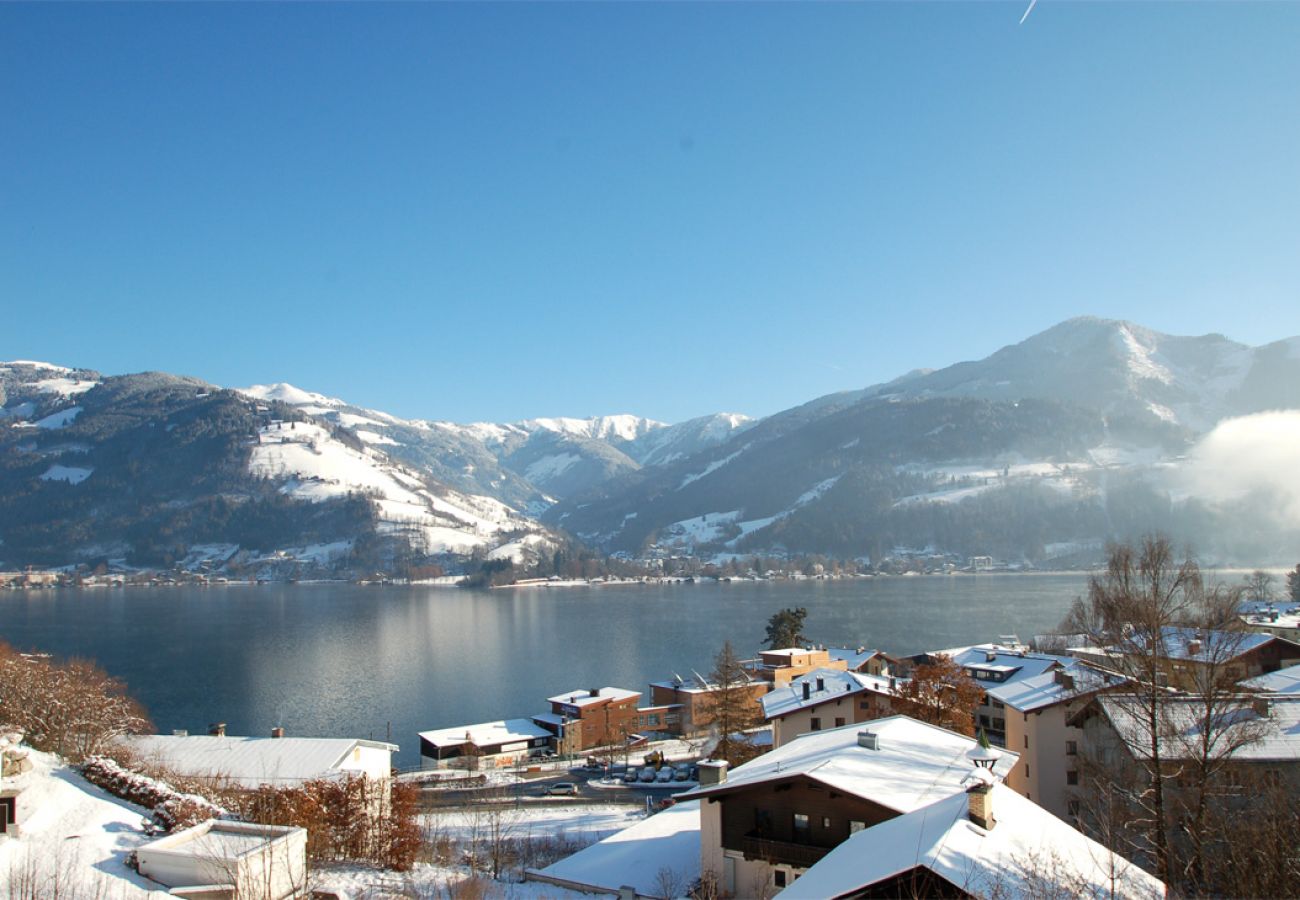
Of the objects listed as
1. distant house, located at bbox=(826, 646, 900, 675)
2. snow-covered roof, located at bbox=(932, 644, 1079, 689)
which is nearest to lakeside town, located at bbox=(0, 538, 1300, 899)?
snow-covered roof, located at bbox=(932, 644, 1079, 689)

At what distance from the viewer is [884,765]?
1383 centimetres

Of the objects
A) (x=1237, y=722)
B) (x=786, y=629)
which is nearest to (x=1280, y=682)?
(x=1237, y=722)

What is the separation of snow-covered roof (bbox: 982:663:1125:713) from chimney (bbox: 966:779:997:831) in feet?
37.7

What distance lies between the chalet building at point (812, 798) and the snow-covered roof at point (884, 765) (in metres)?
0.02

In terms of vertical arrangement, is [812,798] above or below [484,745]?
above

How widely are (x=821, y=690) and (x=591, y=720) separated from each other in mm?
16601

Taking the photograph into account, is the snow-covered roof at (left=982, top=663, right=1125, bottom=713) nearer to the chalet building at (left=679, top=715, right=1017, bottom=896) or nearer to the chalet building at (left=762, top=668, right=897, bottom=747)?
the chalet building at (left=762, top=668, right=897, bottom=747)

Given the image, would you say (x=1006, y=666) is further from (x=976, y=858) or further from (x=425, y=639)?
(x=425, y=639)

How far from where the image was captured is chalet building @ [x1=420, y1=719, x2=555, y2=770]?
3691cm

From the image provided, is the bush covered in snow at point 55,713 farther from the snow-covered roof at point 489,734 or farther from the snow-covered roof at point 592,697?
the snow-covered roof at point 592,697

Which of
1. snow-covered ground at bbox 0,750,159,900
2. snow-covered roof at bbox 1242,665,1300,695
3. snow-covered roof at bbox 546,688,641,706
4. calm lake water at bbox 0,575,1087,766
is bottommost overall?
calm lake water at bbox 0,575,1087,766

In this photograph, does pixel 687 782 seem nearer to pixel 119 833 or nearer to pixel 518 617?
pixel 119 833

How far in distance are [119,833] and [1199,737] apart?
17414 millimetres

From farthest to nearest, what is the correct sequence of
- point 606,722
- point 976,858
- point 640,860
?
point 606,722, point 640,860, point 976,858
